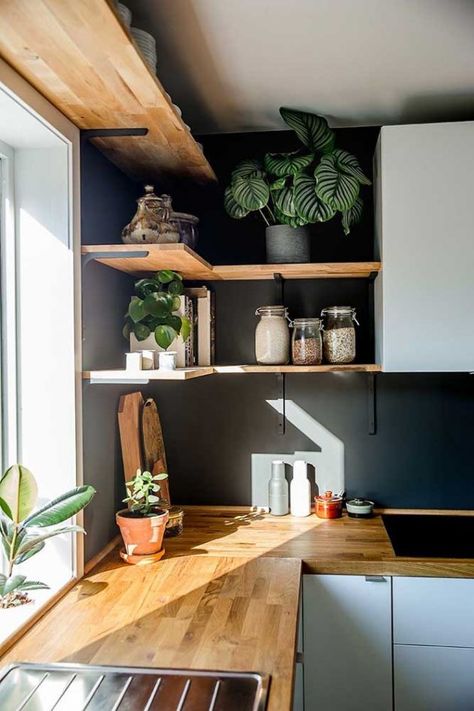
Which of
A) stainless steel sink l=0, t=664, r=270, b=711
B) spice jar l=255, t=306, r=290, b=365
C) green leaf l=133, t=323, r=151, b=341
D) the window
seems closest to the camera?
stainless steel sink l=0, t=664, r=270, b=711

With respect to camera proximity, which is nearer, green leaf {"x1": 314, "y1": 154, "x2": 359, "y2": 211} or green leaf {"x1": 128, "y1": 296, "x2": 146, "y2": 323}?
green leaf {"x1": 128, "y1": 296, "x2": 146, "y2": 323}

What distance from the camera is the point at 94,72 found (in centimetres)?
157

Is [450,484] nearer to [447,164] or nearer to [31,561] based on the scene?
[447,164]

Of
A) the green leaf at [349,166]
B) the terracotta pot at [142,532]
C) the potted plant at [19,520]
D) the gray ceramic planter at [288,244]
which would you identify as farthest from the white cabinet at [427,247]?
the potted plant at [19,520]

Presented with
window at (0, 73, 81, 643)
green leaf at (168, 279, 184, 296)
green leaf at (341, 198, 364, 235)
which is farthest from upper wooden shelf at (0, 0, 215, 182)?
green leaf at (341, 198, 364, 235)

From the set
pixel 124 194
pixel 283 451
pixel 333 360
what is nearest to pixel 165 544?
pixel 283 451

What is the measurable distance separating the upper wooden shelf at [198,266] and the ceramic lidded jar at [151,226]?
0.19 ft

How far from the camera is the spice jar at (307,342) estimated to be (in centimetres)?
242

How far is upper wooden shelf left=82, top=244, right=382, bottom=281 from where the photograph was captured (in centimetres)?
192

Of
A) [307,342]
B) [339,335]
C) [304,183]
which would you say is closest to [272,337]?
[307,342]

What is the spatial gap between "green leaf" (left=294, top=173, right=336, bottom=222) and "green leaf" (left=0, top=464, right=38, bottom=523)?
1.31m

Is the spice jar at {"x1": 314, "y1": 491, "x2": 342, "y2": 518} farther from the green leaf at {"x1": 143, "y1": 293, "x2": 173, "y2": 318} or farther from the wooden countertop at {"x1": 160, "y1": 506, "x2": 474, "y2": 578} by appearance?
the green leaf at {"x1": 143, "y1": 293, "x2": 173, "y2": 318}

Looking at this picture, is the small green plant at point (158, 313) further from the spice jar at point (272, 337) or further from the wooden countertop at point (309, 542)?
the wooden countertop at point (309, 542)

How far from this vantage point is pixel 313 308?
268cm
